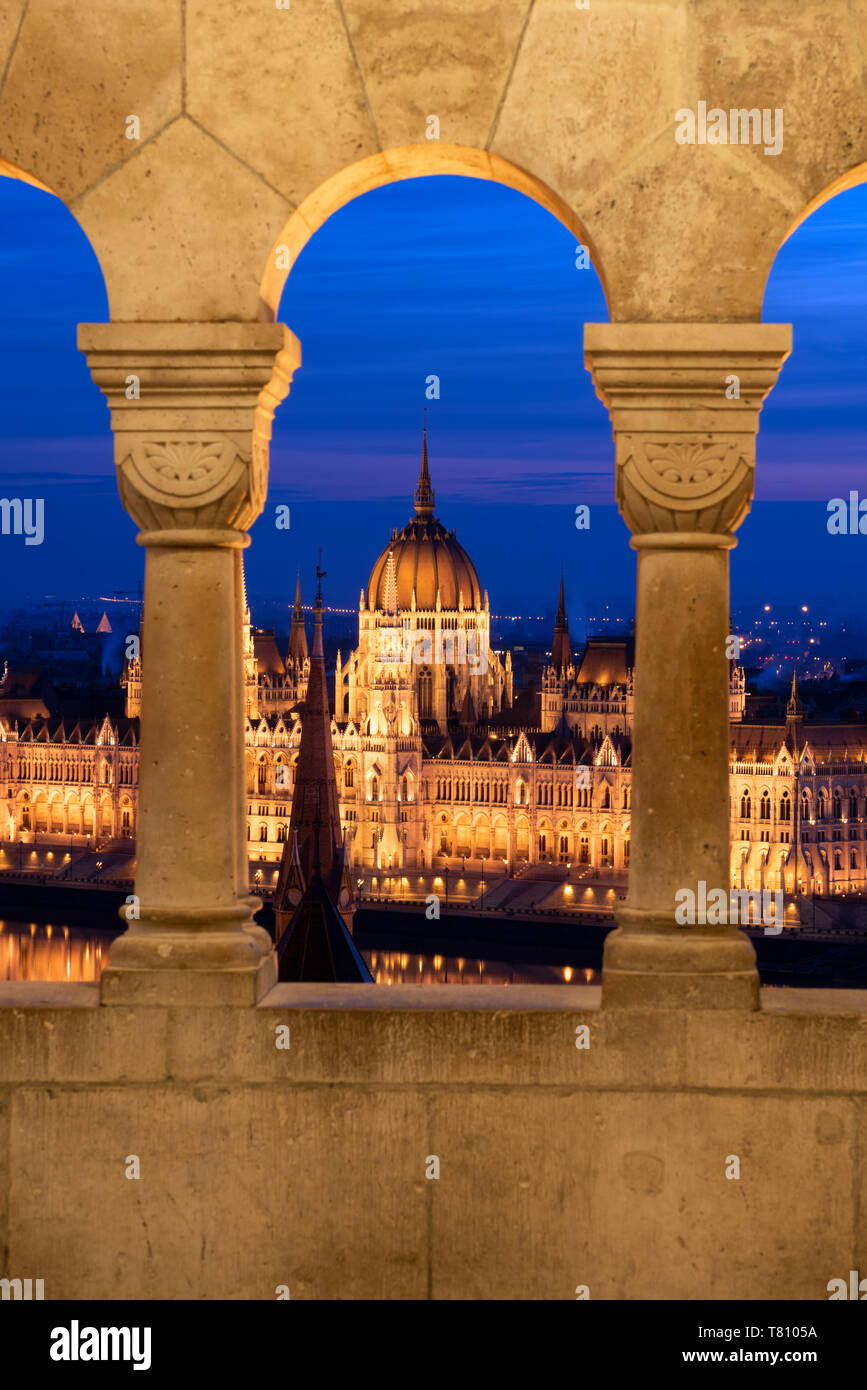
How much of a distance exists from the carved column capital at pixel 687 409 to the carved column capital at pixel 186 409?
808 millimetres

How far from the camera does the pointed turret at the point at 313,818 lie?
46.8 meters

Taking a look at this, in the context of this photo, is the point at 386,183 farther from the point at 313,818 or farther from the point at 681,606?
the point at 313,818

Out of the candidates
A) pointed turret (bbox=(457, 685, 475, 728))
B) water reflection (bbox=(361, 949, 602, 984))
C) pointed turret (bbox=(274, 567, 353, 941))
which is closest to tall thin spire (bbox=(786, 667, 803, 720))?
water reflection (bbox=(361, 949, 602, 984))

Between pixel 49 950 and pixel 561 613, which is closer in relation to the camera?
pixel 49 950

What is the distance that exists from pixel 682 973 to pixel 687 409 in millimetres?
1314

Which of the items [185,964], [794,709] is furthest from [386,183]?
[794,709]

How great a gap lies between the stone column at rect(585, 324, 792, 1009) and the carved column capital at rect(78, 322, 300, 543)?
31.8 inches

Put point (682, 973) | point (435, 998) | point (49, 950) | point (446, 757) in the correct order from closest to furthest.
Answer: point (682, 973) → point (435, 998) → point (49, 950) → point (446, 757)

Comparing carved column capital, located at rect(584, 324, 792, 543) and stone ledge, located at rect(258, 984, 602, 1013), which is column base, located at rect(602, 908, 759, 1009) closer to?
stone ledge, located at rect(258, 984, 602, 1013)

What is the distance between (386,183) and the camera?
4863mm

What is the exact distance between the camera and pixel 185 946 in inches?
180

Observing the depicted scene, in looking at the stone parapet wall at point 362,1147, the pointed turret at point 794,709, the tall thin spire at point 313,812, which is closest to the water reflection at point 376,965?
the tall thin spire at point 313,812

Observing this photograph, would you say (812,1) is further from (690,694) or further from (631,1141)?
(631,1141)

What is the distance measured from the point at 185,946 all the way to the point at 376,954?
64065 mm
